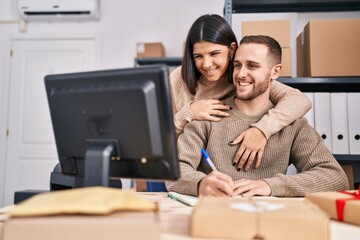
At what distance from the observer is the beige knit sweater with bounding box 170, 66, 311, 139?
137cm

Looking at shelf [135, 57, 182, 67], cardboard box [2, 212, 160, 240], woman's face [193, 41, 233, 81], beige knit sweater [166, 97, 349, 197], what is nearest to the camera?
cardboard box [2, 212, 160, 240]

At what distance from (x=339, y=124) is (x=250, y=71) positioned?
0.81 m

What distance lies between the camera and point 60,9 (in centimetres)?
346

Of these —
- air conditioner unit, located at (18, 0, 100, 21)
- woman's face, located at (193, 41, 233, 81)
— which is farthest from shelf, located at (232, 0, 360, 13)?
air conditioner unit, located at (18, 0, 100, 21)

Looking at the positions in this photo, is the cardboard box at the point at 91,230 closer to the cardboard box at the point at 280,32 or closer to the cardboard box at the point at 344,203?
the cardboard box at the point at 344,203

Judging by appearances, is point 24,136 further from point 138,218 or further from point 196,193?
point 138,218

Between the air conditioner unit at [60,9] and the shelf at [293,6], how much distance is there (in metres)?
1.70

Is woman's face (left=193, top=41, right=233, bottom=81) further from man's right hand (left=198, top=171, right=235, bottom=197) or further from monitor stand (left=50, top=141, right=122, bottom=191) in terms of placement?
monitor stand (left=50, top=141, right=122, bottom=191)

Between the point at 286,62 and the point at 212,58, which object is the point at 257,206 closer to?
the point at 212,58

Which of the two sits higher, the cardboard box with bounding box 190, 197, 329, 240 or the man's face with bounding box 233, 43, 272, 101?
the man's face with bounding box 233, 43, 272, 101

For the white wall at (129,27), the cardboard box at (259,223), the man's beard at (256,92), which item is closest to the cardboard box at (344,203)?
the cardboard box at (259,223)

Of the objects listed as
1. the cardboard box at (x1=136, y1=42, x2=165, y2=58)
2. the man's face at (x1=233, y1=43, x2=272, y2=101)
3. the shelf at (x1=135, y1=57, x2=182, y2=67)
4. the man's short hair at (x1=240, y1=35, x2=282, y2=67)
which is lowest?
the man's face at (x1=233, y1=43, x2=272, y2=101)

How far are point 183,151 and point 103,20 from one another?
2.61m

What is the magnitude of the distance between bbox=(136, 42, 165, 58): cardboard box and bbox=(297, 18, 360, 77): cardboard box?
1.51m
